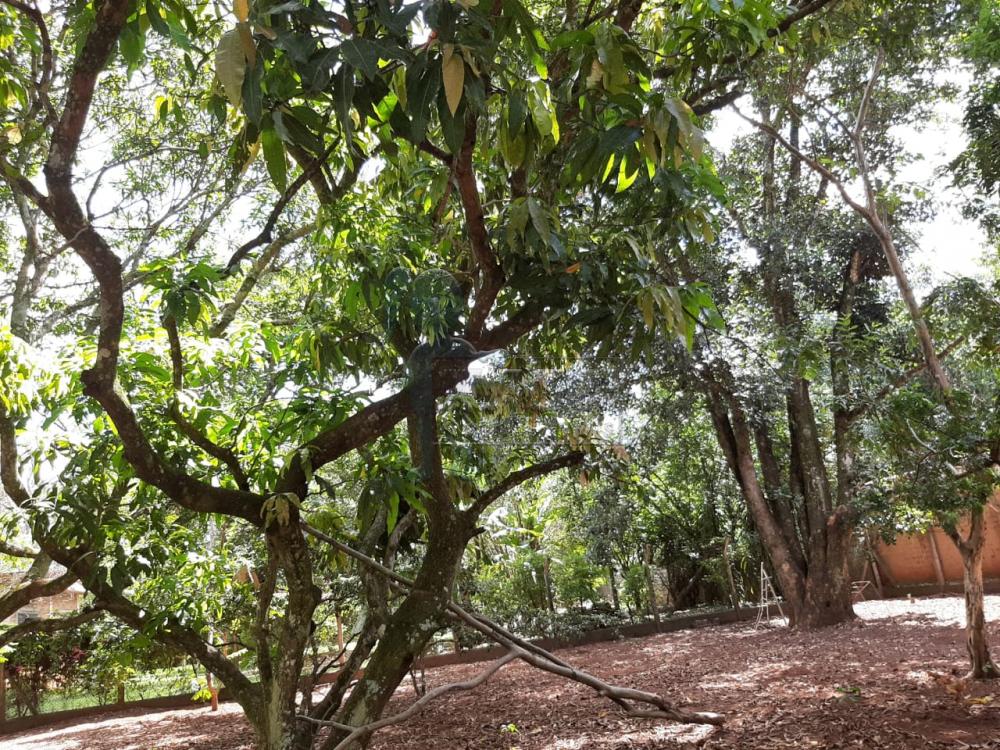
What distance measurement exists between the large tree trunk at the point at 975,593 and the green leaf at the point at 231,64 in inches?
172

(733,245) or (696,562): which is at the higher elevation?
(733,245)

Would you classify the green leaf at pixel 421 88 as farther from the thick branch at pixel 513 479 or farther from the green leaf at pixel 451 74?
the thick branch at pixel 513 479

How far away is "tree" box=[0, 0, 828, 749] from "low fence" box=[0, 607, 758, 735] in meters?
6.20

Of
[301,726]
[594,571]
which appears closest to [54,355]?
[301,726]

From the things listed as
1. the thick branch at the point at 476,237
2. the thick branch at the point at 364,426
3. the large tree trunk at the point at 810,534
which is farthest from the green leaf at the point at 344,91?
the large tree trunk at the point at 810,534

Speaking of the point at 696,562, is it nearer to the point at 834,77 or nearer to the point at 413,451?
the point at 834,77

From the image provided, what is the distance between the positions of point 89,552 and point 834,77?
703 centimetres

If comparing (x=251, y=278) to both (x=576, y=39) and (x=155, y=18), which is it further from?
(x=576, y=39)

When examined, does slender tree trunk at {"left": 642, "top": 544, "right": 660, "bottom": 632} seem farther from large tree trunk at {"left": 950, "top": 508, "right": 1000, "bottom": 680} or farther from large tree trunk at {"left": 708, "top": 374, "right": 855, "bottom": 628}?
large tree trunk at {"left": 950, "top": 508, "right": 1000, "bottom": 680}

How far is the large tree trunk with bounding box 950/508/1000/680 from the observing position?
411cm

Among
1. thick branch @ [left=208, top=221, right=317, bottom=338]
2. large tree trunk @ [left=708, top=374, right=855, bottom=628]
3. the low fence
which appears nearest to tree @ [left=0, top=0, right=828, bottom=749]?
thick branch @ [left=208, top=221, right=317, bottom=338]

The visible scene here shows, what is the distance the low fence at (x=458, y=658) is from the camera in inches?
358

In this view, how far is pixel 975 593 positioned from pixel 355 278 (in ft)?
12.8

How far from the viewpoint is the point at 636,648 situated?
29.9 feet
